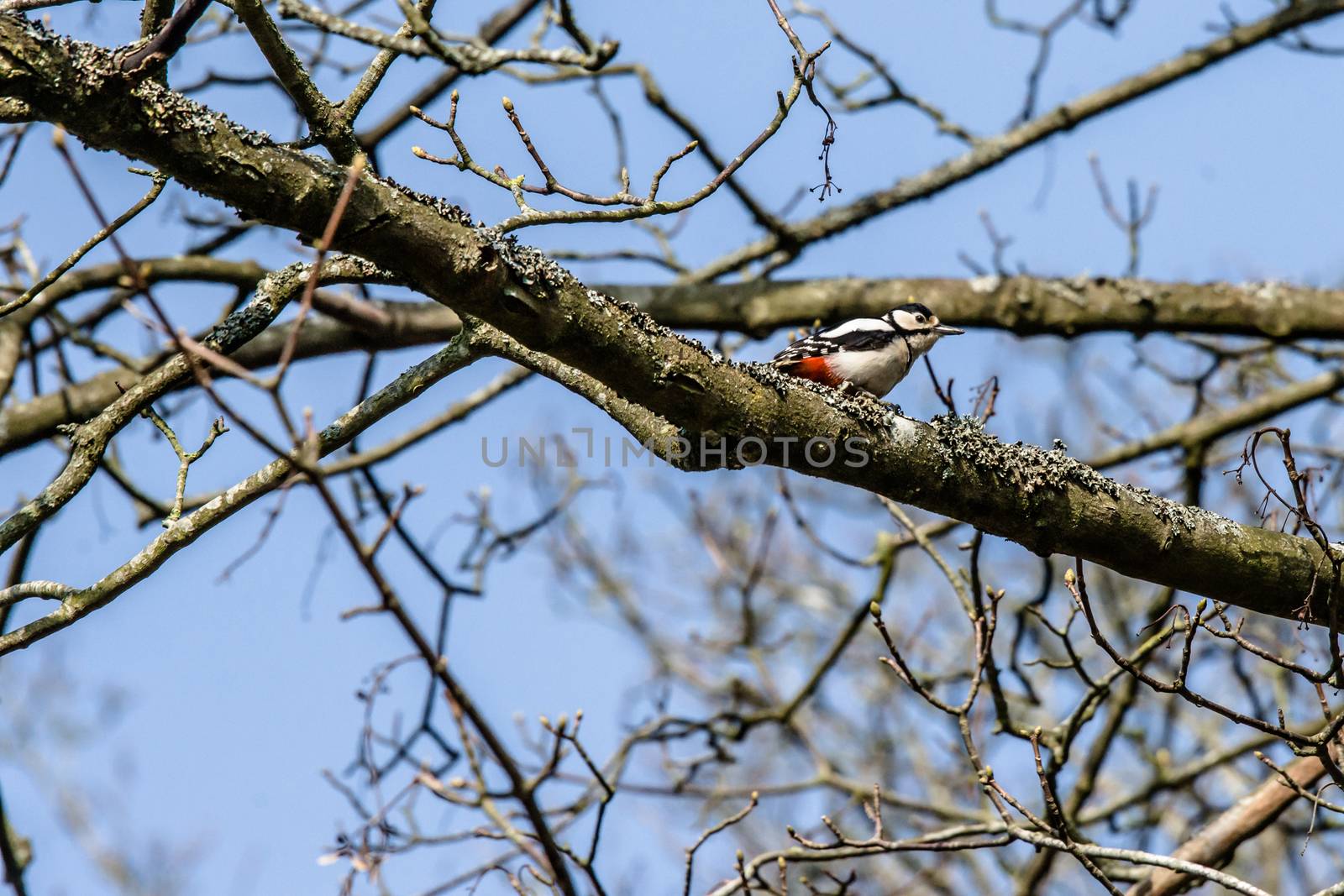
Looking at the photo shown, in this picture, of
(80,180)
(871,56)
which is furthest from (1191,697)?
(871,56)

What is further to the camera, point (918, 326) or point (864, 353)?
point (918, 326)

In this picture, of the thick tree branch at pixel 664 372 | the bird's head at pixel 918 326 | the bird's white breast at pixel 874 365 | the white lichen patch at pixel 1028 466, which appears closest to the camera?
the thick tree branch at pixel 664 372

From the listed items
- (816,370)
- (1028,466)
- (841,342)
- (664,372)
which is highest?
(841,342)

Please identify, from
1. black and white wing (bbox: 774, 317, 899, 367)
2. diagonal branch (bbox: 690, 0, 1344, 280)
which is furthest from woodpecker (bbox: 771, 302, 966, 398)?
diagonal branch (bbox: 690, 0, 1344, 280)

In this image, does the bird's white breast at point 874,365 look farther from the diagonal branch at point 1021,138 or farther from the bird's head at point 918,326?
the diagonal branch at point 1021,138

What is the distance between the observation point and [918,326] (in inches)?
224

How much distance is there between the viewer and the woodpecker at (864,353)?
207 inches

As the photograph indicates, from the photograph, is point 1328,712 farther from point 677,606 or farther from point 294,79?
point 677,606

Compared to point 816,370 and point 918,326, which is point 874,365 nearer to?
point 816,370

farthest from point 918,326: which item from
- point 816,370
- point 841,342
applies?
point 816,370

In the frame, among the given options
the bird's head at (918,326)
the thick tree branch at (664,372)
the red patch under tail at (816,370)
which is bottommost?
the thick tree branch at (664,372)

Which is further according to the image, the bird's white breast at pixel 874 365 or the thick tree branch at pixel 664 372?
the bird's white breast at pixel 874 365

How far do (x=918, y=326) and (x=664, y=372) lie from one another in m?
3.05

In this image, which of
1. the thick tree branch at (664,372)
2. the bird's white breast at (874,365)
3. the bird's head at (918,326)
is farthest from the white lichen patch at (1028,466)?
the bird's head at (918,326)
